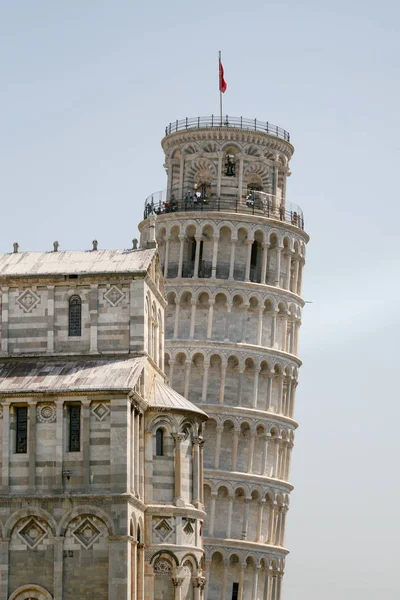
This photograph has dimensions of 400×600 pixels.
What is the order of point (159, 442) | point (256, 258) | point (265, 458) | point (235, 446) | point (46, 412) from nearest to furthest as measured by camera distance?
1. point (46, 412)
2. point (159, 442)
3. point (235, 446)
4. point (265, 458)
5. point (256, 258)

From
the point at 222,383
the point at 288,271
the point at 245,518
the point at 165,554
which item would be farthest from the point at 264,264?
the point at 165,554

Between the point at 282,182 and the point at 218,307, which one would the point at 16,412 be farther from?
the point at 282,182

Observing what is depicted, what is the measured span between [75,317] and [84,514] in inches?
467

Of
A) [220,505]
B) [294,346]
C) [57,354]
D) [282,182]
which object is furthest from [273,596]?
[57,354]

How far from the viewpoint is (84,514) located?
294 feet

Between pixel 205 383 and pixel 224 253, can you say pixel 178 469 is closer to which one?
pixel 205 383

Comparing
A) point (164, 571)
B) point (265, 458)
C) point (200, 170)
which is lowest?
point (164, 571)

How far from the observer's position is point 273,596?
5433 inches

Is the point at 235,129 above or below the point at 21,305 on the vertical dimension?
above

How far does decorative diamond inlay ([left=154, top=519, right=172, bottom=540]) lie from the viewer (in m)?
94.4

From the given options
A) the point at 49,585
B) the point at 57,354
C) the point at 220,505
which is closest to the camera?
the point at 49,585

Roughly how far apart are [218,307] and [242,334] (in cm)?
269

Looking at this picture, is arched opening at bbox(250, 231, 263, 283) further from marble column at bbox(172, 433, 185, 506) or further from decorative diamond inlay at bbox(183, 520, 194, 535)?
decorative diamond inlay at bbox(183, 520, 194, 535)

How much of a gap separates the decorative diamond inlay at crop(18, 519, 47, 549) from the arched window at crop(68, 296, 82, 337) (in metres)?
11.1
